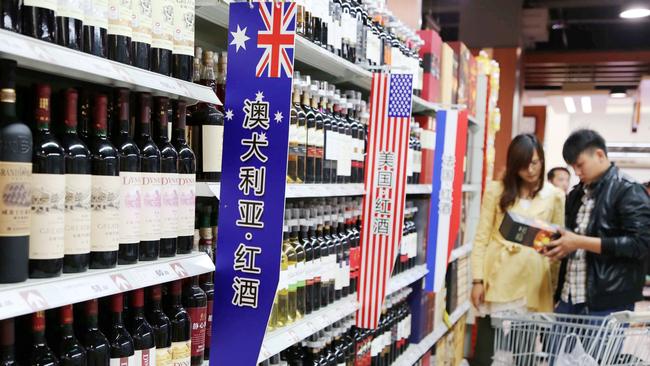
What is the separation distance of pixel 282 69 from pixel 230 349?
0.83 metres

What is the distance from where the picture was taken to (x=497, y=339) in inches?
133

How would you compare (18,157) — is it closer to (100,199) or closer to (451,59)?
(100,199)

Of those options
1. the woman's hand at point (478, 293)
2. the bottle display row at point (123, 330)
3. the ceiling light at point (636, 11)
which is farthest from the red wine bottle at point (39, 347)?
the ceiling light at point (636, 11)

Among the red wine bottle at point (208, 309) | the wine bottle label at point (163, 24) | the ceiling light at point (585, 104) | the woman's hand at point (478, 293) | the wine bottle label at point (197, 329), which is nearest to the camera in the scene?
the wine bottle label at point (163, 24)

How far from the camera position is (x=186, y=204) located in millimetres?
1747

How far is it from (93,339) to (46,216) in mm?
367

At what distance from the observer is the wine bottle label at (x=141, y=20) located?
156cm

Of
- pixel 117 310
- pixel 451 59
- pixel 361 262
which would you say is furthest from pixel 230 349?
pixel 451 59

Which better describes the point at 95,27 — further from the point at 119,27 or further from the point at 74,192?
the point at 74,192

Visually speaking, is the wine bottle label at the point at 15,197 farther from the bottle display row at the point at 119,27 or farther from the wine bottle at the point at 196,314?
the wine bottle at the point at 196,314

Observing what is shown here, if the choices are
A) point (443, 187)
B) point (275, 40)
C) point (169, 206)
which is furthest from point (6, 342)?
point (443, 187)

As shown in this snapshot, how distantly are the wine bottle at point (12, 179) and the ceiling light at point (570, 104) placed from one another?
1666 cm

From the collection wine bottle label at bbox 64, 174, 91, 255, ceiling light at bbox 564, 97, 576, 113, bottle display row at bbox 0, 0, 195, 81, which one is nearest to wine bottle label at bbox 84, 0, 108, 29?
bottle display row at bbox 0, 0, 195, 81

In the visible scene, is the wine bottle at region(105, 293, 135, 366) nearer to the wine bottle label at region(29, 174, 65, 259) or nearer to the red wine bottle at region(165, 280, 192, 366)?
the red wine bottle at region(165, 280, 192, 366)
